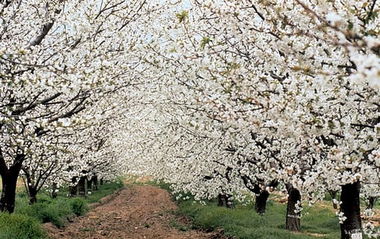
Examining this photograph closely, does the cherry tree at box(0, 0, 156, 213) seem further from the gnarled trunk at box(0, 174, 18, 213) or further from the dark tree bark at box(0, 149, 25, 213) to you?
the gnarled trunk at box(0, 174, 18, 213)

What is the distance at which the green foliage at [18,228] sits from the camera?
33.8 ft

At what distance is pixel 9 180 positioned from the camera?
11.8m

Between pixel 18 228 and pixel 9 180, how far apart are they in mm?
1508

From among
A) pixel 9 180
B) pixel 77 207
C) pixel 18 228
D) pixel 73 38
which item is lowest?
pixel 18 228

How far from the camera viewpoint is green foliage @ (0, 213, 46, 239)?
10.3 meters

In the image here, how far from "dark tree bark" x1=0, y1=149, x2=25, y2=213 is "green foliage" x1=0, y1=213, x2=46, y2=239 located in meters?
0.86

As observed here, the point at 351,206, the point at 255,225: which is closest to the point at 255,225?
the point at 255,225

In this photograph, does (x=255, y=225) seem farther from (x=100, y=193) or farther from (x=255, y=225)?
(x=100, y=193)

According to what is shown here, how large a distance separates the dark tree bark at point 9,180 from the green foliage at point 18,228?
860 mm

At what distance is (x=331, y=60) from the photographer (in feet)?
17.9

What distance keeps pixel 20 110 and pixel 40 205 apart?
31.8ft

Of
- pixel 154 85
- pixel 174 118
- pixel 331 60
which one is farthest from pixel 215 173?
pixel 331 60

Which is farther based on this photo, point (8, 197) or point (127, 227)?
point (127, 227)

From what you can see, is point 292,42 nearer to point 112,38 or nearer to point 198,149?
point 112,38
